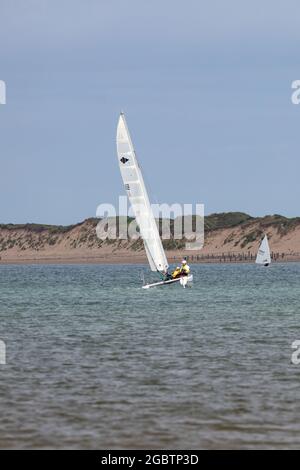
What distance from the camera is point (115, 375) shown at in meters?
22.2

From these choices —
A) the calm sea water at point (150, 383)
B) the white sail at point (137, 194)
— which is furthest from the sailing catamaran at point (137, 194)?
the calm sea water at point (150, 383)

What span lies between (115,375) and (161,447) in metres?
7.35

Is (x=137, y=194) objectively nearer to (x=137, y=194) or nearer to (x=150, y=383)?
(x=137, y=194)

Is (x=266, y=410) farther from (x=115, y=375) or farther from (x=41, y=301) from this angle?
(x=41, y=301)

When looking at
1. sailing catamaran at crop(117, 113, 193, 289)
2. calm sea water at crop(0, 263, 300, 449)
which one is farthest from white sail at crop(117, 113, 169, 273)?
calm sea water at crop(0, 263, 300, 449)

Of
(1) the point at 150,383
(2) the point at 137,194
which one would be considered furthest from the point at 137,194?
(1) the point at 150,383

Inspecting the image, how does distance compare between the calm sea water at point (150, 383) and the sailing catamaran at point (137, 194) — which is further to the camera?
the sailing catamaran at point (137, 194)

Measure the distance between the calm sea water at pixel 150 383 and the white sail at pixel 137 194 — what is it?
24.9 meters

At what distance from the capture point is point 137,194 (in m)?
64.2

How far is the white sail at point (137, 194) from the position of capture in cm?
6300

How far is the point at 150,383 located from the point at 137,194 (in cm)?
4394

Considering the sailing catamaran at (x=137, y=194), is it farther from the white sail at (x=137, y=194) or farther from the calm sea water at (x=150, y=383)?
the calm sea water at (x=150, y=383)

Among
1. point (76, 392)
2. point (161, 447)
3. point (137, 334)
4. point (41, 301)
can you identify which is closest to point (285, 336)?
point (137, 334)
